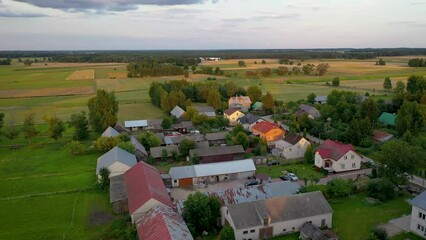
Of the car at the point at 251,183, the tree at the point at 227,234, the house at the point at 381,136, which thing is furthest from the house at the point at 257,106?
the tree at the point at 227,234

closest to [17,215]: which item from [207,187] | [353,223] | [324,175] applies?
[207,187]

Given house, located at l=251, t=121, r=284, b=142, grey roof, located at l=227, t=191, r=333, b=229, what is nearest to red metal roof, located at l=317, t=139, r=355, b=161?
house, located at l=251, t=121, r=284, b=142

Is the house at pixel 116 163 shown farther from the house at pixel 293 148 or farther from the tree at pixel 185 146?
the house at pixel 293 148

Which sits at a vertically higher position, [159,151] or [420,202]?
[420,202]

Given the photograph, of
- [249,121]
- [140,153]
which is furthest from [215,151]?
[249,121]

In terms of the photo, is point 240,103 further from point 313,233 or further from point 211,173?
point 313,233

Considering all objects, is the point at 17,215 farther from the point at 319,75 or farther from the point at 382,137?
the point at 319,75
